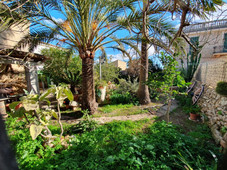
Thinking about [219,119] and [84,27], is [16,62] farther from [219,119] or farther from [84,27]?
[219,119]

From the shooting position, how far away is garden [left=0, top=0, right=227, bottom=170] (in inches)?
71.4

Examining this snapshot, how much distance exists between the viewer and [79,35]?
14.7ft

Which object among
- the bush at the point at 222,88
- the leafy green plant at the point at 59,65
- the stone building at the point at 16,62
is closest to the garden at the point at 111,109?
the bush at the point at 222,88

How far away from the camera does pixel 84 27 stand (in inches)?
170

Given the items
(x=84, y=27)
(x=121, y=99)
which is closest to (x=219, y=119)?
(x=121, y=99)

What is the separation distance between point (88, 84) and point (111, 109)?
1942mm

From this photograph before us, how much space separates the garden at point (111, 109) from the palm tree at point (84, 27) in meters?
0.04

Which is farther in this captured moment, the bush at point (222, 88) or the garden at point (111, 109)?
the bush at point (222, 88)

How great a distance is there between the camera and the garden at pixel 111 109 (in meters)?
1.81

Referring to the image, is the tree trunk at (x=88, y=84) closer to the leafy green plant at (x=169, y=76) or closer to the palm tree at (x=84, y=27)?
the palm tree at (x=84, y=27)

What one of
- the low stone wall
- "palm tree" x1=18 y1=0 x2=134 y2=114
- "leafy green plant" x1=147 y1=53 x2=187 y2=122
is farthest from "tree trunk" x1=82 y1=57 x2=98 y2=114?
the low stone wall

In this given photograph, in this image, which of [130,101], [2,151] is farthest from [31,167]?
[130,101]

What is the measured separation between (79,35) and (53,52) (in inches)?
182

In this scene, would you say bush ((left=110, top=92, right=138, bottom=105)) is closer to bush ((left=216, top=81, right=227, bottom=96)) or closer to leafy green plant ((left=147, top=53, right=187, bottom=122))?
leafy green plant ((left=147, top=53, right=187, bottom=122))
